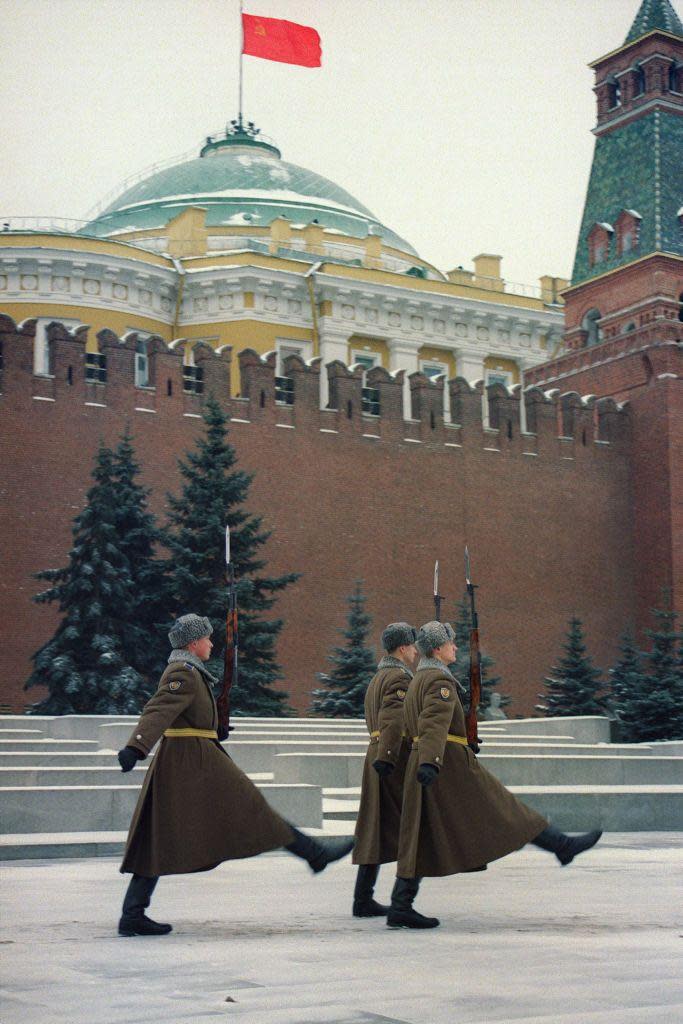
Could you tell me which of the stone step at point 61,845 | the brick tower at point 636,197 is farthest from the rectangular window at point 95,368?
the stone step at point 61,845

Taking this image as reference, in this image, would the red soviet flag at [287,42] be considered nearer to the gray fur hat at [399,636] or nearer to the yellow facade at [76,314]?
the yellow facade at [76,314]

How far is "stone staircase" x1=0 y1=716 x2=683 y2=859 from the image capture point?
1100cm

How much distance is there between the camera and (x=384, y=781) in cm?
732

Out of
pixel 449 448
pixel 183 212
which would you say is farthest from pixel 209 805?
pixel 183 212

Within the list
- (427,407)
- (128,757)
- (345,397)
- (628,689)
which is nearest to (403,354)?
(427,407)

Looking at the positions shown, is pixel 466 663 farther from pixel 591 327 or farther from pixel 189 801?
pixel 189 801

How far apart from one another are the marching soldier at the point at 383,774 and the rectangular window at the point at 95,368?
1791 cm

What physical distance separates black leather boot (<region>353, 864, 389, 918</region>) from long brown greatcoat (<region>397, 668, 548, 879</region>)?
293mm

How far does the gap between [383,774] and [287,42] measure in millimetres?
26232

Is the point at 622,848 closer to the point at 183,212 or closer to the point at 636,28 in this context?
the point at 636,28

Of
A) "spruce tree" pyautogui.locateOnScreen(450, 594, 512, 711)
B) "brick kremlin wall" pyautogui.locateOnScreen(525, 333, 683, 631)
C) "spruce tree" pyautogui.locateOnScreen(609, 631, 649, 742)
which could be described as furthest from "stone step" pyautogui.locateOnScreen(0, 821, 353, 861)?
"brick kremlin wall" pyautogui.locateOnScreen(525, 333, 683, 631)

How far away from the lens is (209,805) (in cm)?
657

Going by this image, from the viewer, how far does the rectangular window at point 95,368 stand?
24828mm

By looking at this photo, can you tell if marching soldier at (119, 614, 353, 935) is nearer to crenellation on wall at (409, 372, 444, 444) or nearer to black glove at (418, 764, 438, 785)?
black glove at (418, 764, 438, 785)
